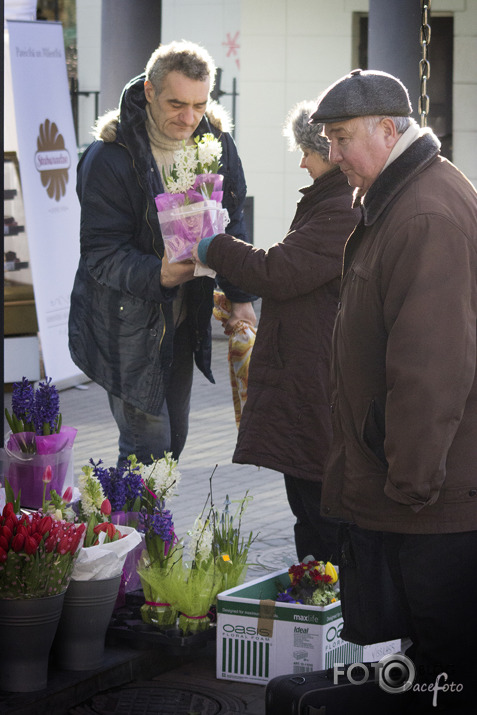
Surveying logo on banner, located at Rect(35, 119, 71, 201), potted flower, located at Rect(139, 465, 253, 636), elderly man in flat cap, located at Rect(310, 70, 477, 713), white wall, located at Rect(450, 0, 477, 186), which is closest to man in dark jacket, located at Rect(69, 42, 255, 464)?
potted flower, located at Rect(139, 465, 253, 636)

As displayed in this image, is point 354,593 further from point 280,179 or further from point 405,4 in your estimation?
point 280,179

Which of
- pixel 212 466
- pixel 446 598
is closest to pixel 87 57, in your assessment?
pixel 212 466

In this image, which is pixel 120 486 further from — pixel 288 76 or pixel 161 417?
pixel 288 76

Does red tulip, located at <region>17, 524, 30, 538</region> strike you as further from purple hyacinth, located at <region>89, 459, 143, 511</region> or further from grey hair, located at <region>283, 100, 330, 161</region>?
grey hair, located at <region>283, 100, 330, 161</region>

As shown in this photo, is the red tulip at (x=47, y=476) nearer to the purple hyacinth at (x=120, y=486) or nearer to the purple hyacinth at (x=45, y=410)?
the purple hyacinth at (x=120, y=486)

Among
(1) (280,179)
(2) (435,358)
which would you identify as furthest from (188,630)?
(1) (280,179)

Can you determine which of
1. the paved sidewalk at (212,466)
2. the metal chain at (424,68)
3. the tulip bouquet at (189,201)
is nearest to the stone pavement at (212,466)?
the paved sidewalk at (212,466)

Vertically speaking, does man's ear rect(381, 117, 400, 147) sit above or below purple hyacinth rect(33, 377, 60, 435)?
above

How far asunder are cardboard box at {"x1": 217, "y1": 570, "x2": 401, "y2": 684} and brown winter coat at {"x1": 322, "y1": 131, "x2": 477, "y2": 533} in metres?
0.72

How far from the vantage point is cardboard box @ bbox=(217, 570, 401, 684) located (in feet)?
13.0

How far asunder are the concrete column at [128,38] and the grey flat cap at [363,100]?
4.64 meters

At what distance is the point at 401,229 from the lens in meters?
3.13

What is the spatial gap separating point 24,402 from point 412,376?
1.95 m

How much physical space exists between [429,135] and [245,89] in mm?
10745
